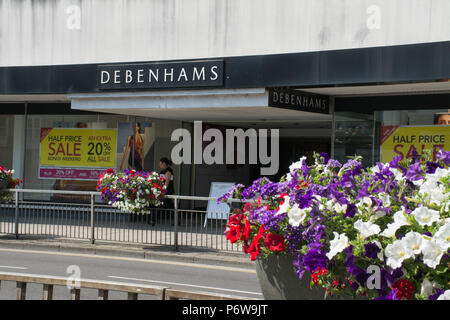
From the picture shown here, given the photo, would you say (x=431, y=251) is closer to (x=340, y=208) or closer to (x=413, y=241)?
Result: (x=413, y=241)

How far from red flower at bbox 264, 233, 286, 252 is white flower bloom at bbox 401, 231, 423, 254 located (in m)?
0.83

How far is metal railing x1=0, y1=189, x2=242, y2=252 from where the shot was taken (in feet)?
41.5

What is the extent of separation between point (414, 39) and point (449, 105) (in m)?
2.13

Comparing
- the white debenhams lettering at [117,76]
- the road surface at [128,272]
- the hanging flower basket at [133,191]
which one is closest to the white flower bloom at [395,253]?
the road surface at [128,272]

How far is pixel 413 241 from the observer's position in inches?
118

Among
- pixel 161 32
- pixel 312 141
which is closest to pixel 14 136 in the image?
pixel 161 32

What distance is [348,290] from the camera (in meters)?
3.36

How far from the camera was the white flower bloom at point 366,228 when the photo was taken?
3166 millimetres

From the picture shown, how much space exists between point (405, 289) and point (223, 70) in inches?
469

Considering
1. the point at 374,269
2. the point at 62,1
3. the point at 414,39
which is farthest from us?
the point at 62,1

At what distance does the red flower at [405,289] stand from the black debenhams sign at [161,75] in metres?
11.7

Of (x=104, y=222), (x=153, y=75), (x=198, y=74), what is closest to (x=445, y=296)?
(x=104, y=222)

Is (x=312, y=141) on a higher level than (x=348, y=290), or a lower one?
higher

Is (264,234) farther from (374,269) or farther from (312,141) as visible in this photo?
(312,141)
